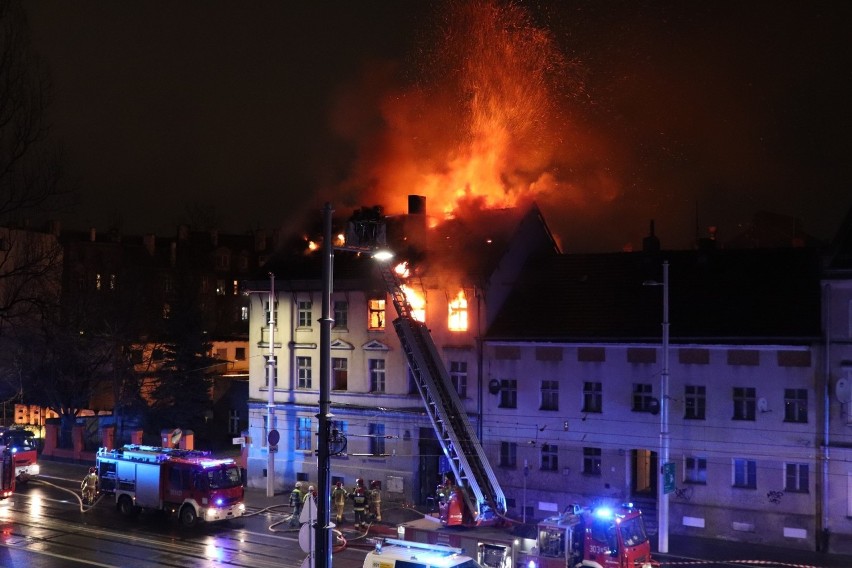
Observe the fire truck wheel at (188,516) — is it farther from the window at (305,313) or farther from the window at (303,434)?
the window at (305,313)

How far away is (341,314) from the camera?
35.0m

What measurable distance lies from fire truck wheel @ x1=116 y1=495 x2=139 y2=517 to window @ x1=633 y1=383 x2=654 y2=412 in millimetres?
18365

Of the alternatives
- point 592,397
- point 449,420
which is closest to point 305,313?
point 449,420

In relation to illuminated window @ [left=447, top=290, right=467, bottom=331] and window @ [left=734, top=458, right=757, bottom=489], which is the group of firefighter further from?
window @ [left=734, top=458, right=757, bottom=489]

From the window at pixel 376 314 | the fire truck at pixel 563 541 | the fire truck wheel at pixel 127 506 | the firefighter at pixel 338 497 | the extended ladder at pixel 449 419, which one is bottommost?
the fire truck wheel at pixel 127 506

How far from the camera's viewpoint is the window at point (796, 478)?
85.2 feet

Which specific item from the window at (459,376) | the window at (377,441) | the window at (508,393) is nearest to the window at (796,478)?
the window at (508,393)

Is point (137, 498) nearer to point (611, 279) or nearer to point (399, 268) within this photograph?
point (399, 268)

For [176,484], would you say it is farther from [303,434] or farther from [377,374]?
[377,374]

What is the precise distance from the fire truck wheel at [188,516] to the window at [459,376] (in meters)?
10.5

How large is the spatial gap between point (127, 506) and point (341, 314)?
36.3 feet

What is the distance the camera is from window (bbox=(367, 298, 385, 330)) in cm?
3400

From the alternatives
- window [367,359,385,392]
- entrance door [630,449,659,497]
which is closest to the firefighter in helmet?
window [367,359,385,392]

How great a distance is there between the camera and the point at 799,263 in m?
29.2
